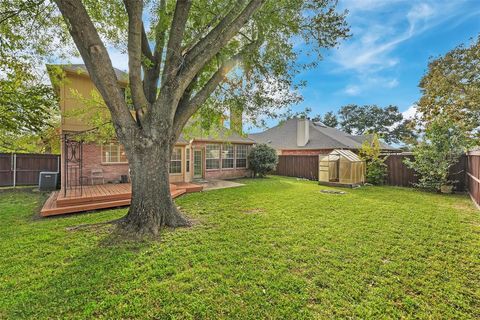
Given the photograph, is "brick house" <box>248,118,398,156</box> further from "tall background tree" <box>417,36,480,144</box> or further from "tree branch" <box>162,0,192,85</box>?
"tree branch" <box>162,0,192,85</box>

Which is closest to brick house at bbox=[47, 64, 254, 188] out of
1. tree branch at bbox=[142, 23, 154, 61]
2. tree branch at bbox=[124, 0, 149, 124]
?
tree branch at bbox=[142, 23, 154, 61]

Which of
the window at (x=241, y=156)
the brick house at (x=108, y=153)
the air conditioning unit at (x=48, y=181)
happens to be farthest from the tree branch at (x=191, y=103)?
the window at (x=241, y=156)

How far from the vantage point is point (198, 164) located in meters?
13.3

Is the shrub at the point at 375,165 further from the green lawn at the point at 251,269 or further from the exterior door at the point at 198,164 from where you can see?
the exterior door at the point at 198,164

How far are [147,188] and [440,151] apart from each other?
1168 centimetres

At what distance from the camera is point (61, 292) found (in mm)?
2604

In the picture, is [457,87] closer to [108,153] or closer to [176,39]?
[176,39]

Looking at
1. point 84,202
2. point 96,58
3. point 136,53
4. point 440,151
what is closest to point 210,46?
point 136,53

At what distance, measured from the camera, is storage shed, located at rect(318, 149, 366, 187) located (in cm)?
1104

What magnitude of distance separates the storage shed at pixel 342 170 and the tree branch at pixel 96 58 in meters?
10.2

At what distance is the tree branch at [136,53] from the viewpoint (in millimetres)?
4164

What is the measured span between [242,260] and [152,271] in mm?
1332

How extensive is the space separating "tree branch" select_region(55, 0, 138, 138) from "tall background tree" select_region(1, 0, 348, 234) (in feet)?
0.05

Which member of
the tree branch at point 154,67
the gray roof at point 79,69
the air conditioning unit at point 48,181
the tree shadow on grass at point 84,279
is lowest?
the tree shadow on grass at point 84,279
